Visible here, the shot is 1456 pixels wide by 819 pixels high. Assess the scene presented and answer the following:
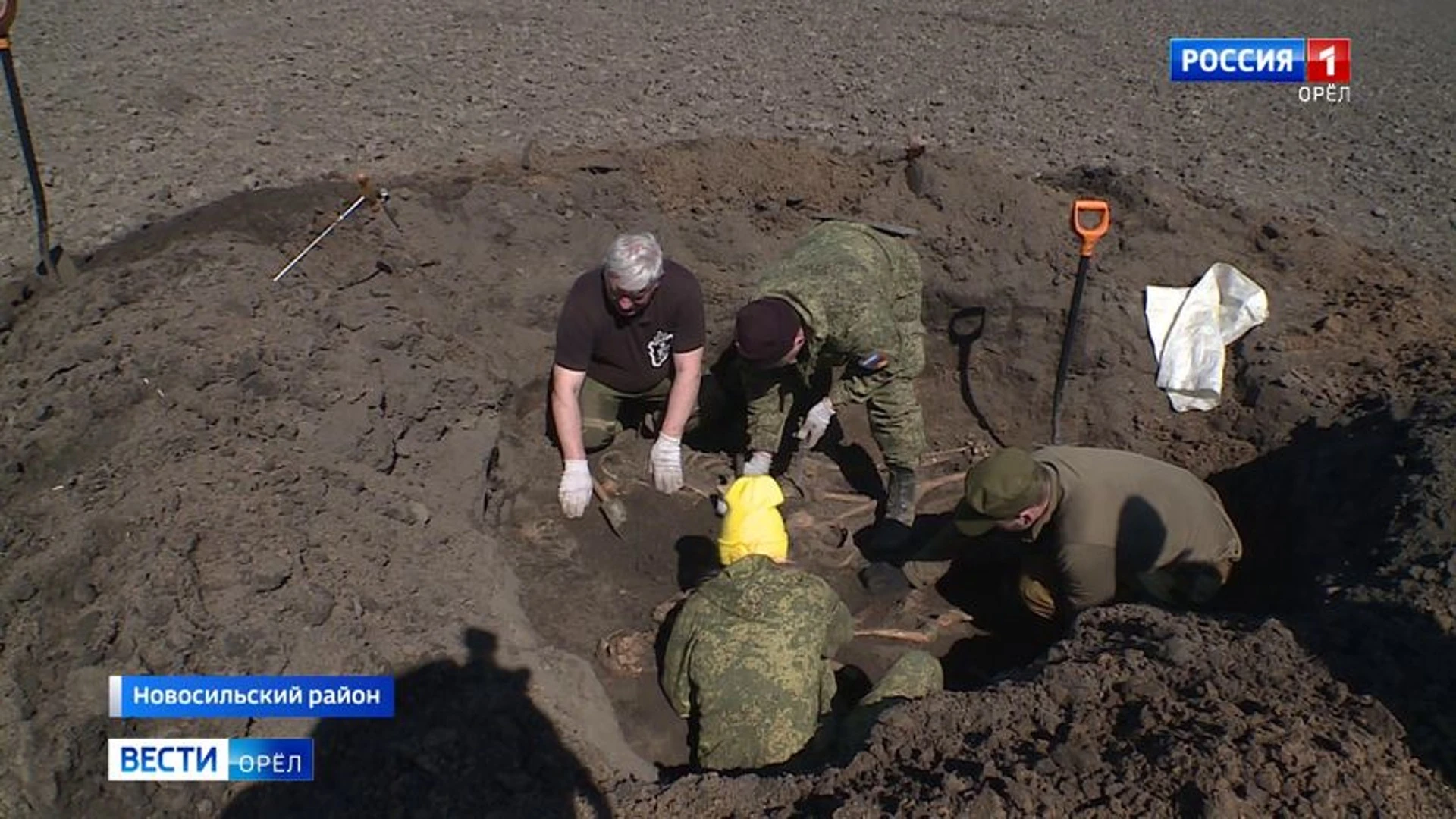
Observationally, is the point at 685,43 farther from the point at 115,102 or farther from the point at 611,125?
the point at 115,102

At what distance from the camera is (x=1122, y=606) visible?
3.74 m

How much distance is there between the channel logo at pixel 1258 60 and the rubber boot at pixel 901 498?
6121 millimetres

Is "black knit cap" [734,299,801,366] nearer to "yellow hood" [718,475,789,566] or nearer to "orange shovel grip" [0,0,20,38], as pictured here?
"yellow hood" [718,475,789,566]

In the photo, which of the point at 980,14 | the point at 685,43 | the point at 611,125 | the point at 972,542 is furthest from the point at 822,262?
the point at 980,14

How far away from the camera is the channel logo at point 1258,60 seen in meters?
9.30

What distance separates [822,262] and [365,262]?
2.57 metres

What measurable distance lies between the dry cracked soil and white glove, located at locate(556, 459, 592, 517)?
0.17 m

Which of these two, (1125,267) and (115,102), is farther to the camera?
(115,102)

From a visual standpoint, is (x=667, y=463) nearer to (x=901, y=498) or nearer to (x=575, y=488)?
(x=575, y=488)

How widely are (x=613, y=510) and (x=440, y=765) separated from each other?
1957 mm

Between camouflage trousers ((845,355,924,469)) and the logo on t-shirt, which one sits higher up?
the logo on t-shirt

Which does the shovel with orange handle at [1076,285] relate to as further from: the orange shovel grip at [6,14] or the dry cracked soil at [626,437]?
the orange shovel grip at [6,14]

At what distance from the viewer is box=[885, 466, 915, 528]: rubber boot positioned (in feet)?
16.5
